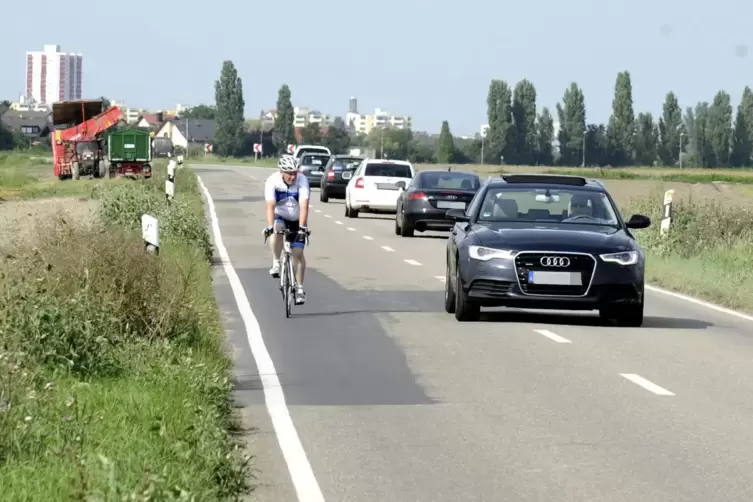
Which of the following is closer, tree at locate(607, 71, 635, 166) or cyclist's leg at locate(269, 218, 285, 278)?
cyclist's leg at locate(269, 218, 285, 278)

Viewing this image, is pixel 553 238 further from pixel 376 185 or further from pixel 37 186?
pixel 37 186

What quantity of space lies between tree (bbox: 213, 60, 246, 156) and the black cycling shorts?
5909 inches

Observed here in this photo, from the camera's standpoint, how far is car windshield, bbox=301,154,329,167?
64.4m

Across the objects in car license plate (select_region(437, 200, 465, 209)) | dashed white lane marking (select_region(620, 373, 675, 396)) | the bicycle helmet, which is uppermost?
Result: the bicycle helmet

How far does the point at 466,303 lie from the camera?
16547 millimetres

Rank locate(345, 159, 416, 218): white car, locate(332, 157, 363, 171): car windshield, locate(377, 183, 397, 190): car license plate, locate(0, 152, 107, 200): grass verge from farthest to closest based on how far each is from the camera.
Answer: locate(0, 152, 107, 200): grass verge
locate(332, 157, 363, 171): car windshield
locate(377, 183, 397, 190): car license plate
locate(345, 159, 416, 218): white car

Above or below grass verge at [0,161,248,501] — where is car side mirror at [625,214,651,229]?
above

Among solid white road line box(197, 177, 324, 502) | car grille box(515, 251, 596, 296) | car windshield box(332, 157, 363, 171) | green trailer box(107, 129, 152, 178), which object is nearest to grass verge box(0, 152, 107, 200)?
green trailer box(107, 129, 152, 178)

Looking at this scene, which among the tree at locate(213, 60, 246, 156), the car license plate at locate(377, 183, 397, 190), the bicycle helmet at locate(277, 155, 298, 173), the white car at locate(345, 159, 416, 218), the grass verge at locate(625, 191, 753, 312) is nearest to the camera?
the bicycle helmet at locate(277, 155, 298, 173)

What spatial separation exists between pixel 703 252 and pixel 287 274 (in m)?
12.9

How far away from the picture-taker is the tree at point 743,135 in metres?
168

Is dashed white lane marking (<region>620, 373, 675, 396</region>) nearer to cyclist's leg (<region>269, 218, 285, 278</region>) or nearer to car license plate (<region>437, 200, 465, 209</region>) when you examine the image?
cyclist's leg (<region>269, 218, 285, 278</region>)

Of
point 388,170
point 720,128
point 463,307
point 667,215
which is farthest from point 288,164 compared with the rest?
point 720,128

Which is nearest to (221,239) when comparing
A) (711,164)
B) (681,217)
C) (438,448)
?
(681,217)
